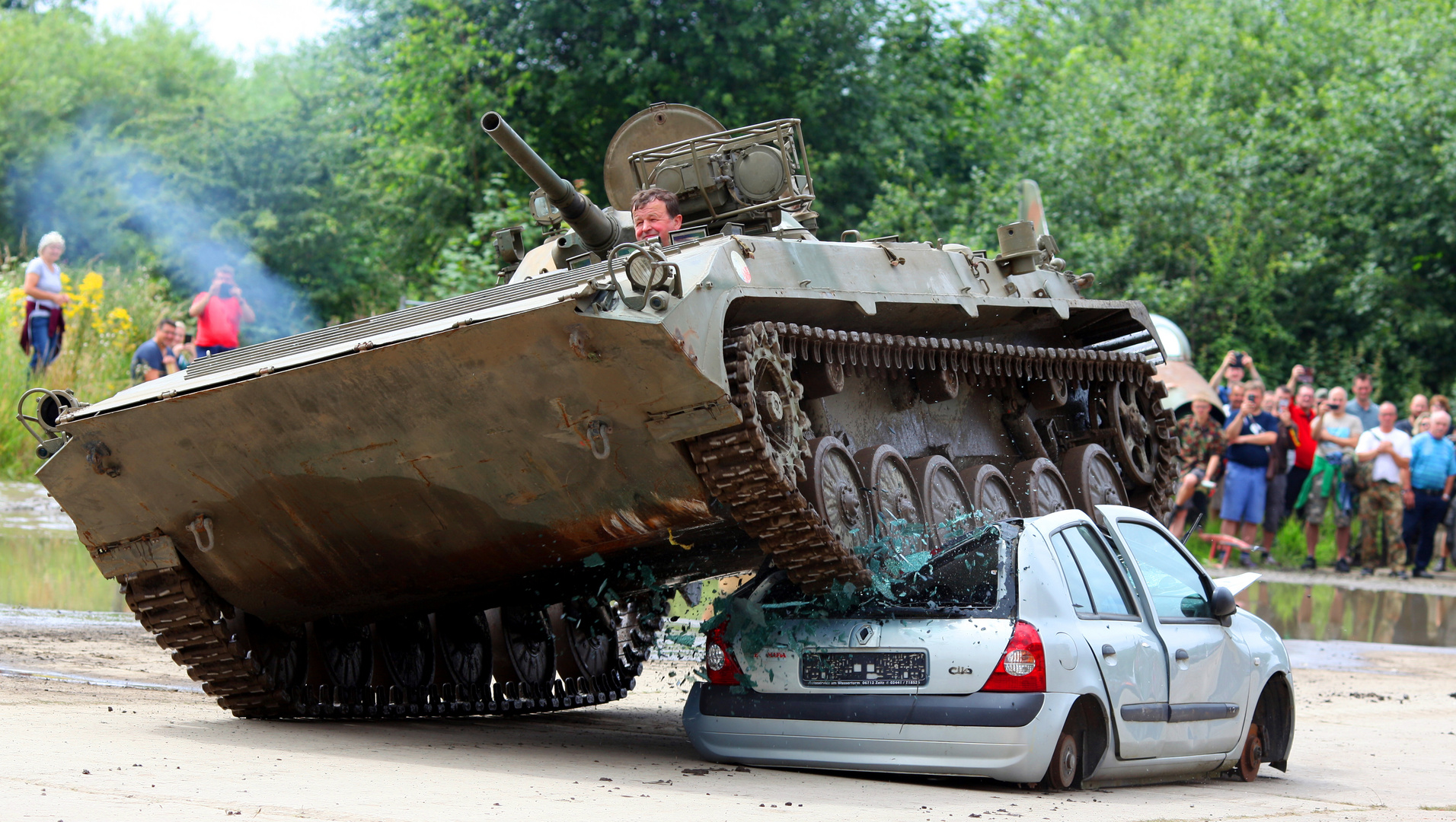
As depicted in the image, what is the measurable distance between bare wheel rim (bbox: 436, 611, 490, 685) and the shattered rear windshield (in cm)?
278

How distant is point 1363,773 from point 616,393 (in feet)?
14.1

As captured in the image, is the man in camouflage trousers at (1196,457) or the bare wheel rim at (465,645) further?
the man in camouflage trousers at (1196,457)

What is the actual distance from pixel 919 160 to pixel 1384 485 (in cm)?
1225

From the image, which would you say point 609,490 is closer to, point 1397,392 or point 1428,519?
point 1428,519

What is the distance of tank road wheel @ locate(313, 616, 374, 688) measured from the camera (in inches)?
352

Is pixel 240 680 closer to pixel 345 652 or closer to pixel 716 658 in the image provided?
pixel 345 652

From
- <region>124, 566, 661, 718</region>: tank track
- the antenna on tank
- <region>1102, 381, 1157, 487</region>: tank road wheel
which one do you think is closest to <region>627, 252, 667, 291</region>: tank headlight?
<region>124, 566, 661, 718</region>: tank track

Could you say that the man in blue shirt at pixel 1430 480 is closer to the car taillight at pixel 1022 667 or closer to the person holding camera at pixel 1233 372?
the person holding camera at pixel 1233 372

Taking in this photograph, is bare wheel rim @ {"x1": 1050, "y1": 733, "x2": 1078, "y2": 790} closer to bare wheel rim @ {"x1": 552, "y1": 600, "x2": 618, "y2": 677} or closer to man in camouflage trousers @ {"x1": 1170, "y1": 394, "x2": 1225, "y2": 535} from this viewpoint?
bare wheel rim @ {"x1": 552, "y1": 600, "x2": 618, "y2": 677}

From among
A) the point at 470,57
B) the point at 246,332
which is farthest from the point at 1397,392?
the point at 246,332

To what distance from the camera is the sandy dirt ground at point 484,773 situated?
5453 mm

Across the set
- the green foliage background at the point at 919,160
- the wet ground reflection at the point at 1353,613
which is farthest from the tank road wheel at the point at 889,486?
the green foliage background at the point at 919,160

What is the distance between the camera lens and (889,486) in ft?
27.1

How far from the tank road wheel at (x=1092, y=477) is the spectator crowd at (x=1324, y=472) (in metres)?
6.74
